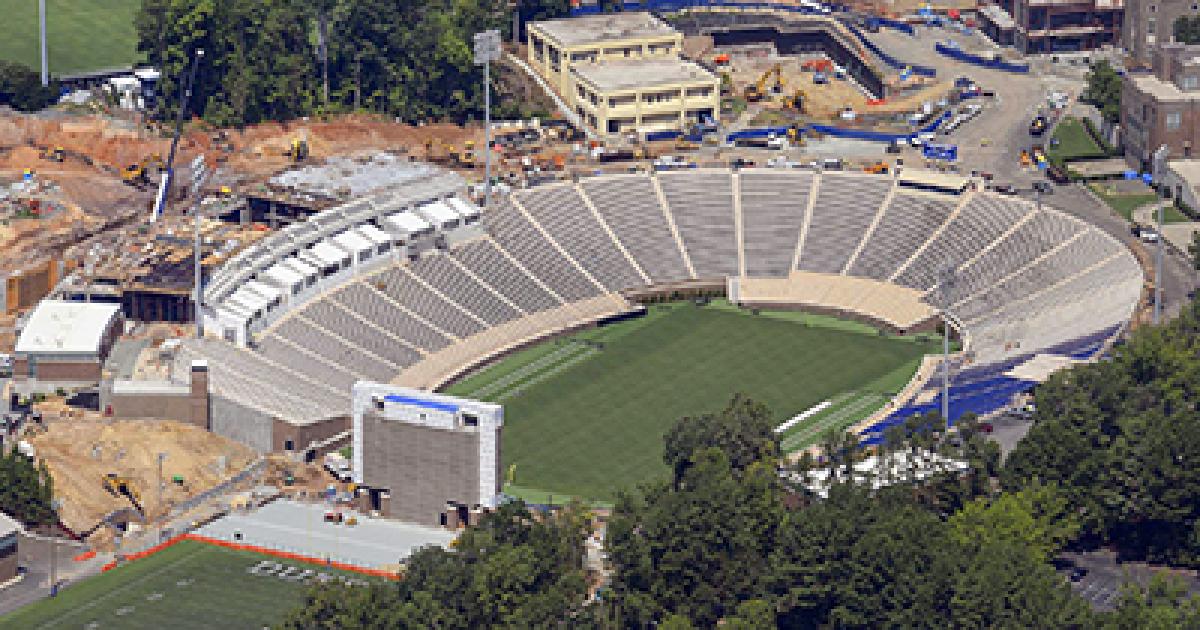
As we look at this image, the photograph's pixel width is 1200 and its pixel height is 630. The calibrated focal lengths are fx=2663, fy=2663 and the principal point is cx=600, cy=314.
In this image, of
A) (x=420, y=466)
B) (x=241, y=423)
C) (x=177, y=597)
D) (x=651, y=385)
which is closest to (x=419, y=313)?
(x=651, y=385)

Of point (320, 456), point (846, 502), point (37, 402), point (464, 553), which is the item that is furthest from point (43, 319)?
point (846, 502)

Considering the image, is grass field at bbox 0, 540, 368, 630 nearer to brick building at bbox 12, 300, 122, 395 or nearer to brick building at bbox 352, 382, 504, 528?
brick building at bbox 352, 382, 504, 528

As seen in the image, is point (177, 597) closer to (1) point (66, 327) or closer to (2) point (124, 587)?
(2) point (124, 587)

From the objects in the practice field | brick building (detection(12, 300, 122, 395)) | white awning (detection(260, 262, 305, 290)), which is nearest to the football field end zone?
the practice field

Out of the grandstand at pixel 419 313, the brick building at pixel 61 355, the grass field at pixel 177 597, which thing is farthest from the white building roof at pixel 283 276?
the grass field at pixel 177 597

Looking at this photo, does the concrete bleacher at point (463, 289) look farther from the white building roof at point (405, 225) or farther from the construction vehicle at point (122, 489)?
the construction vehicle at point (122, 489)

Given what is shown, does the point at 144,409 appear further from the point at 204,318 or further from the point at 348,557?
the point at 348,557
